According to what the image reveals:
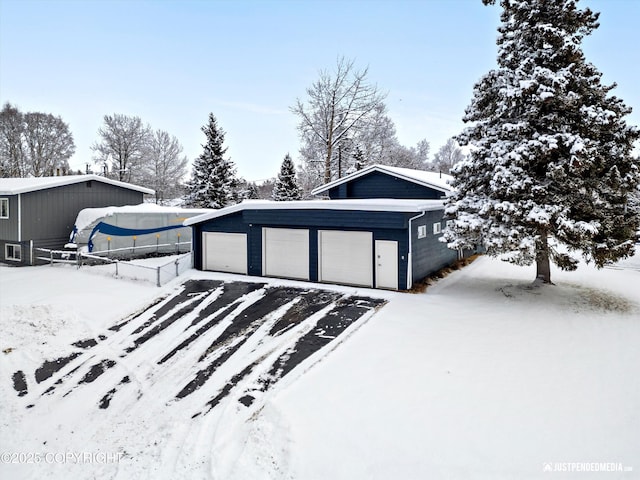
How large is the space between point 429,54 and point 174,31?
12545 millimetres

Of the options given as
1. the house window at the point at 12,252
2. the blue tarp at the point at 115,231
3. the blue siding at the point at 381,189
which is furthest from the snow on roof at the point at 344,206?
the house window at the point at 12,252

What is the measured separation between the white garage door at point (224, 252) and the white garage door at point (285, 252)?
1.04 metres

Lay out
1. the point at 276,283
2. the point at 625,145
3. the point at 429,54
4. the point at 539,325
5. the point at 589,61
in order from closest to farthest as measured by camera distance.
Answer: the point at 539,325 < the point at 625,145 < the point at 589,61 < the point at 276,283 < the point at 429,54

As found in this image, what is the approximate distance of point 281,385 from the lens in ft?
22.3

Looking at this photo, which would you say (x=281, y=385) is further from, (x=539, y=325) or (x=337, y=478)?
(x=539, y=325)

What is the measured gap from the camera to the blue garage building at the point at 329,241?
12305 mm

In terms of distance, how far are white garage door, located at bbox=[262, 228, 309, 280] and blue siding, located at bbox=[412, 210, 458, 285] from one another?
3770 millimetres

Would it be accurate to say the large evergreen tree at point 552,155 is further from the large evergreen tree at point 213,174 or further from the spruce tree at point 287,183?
the spruce tree at point 287,183

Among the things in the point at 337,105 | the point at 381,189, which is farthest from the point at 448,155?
the point at 381,189

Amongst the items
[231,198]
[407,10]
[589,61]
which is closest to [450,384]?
[589,61]

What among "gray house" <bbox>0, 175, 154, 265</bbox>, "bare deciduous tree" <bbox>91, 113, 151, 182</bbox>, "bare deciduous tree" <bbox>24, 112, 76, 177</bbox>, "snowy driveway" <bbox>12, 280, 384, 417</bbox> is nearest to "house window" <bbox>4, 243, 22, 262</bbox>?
"gray house" <bbox>0, 175, 154, 265</bbox>

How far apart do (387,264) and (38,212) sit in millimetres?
16777

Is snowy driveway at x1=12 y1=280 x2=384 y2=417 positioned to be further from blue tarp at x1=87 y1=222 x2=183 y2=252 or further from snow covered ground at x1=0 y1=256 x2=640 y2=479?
blue tarp at x1=87 y1=222 x2=183 y2=252

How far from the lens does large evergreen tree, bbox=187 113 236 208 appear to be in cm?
2992
